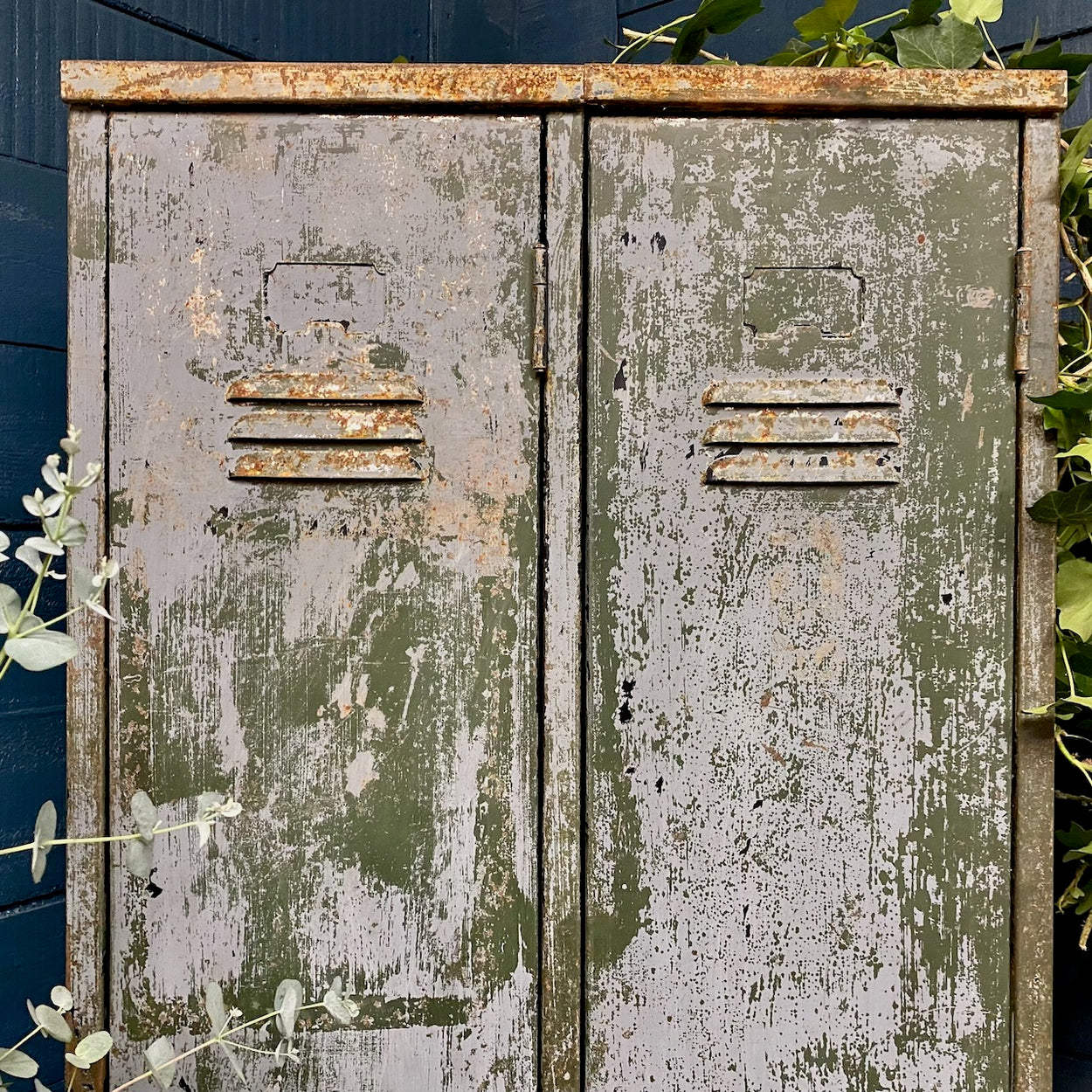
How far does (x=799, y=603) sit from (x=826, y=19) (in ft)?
2.44

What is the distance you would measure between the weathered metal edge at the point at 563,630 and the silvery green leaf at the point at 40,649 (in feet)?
1.72

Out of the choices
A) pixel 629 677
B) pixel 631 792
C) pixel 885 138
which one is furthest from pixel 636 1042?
pixel 885 138

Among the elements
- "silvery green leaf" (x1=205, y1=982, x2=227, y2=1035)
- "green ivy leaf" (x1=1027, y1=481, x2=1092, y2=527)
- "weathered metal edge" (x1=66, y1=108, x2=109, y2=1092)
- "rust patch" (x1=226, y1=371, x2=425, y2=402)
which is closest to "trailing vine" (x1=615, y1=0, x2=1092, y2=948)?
"green ivy leaf" (x1=1027, y1=481, x2=1092, y2=527)

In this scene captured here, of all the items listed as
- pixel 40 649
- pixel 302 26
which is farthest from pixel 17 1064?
pixel 302 26

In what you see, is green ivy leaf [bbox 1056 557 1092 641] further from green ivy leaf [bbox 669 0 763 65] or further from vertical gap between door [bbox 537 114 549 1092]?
green ivy leaf [bbox 669 0 763 65]

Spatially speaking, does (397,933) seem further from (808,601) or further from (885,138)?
(885,138)

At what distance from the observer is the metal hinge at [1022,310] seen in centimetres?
99

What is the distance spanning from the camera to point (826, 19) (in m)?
1.08

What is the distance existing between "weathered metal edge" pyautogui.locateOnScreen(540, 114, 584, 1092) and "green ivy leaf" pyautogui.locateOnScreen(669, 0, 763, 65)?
245 mm

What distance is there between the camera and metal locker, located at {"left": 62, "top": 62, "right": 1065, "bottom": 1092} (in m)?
Answer: 0.98

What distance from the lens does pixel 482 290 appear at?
995mm

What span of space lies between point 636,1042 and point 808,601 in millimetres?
551

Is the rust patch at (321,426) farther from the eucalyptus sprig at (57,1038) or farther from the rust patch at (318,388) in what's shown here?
the eucalyptus sprig at (57,1038)

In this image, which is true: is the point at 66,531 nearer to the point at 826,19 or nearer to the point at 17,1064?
the point at 17,1064
